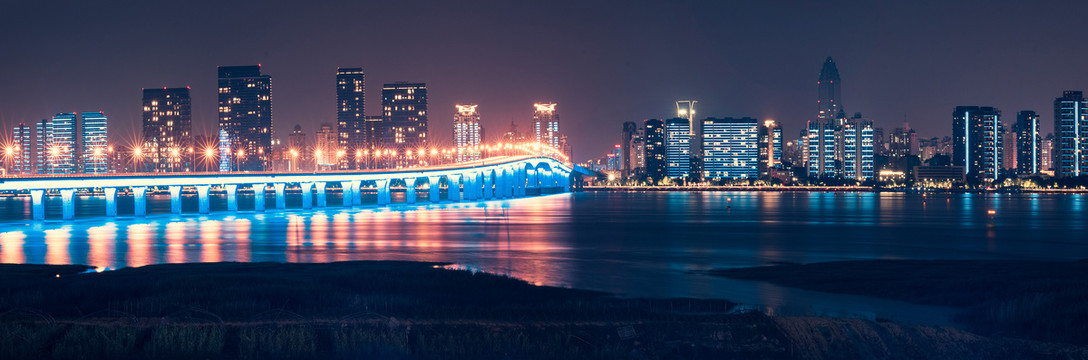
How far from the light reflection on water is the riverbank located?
161 centimetres

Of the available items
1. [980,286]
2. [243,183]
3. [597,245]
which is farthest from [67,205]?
[980,286]

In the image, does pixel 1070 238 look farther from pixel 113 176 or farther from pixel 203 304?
pixel 113 176

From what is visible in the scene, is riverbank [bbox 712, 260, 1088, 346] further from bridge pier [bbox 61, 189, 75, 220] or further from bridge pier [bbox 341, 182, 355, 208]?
bridge pier [bbox 341, 182, 355, 208]

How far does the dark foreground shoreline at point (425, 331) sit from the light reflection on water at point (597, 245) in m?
6.19

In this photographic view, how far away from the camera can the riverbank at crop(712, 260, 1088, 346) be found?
23438 mm

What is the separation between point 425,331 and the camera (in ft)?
68.8

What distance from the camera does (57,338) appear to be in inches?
781

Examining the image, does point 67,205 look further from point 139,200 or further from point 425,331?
point 425,331

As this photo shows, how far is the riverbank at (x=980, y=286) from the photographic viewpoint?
23.4 meters

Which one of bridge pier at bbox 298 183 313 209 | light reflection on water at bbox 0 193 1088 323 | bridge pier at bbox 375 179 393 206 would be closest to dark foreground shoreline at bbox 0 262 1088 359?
light reflection on water at bbox 0 193 1088 323

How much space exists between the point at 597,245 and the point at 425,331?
1576 inches

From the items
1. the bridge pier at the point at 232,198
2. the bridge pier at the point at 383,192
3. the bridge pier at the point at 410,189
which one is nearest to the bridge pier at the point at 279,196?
the bridge pier at the point at 232,198

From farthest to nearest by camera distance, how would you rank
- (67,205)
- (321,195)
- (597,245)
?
(321,195) → (67,205) → (597,245)

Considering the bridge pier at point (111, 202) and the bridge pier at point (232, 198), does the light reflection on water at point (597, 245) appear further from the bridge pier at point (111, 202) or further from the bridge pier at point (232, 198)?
the bridge pier at point (232, 198)
